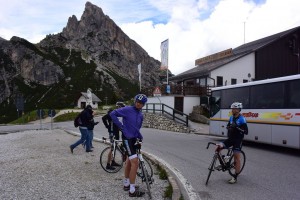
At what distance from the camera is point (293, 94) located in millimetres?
12656

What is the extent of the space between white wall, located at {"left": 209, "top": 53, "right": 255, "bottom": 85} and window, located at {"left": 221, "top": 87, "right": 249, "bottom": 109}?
70.5 feet

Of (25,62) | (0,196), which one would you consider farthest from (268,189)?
(25,62)

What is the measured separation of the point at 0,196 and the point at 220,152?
4819 millimetres

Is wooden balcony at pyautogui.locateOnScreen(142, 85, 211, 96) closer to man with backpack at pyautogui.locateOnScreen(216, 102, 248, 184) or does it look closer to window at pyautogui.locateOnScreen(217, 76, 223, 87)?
window at pyautogui.locateOnScreen(217, 76, 223, 87)

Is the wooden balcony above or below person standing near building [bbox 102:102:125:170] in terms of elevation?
above

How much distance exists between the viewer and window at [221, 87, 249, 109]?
15.6 meters

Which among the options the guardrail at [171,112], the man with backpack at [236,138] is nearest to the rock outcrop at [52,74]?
the guardrail at [171,112]

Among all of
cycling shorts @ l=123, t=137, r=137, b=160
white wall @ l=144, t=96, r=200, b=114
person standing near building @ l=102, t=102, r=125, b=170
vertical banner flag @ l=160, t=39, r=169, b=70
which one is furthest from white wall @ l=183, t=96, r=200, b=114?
cycling shorts @ l=123, t=137, r=137, b=160

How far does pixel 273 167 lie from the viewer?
32.8ft

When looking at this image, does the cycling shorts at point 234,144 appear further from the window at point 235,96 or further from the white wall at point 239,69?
the white wall at point 239,69

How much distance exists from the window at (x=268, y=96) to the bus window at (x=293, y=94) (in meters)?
0.38

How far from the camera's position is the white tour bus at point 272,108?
12586 millimetres

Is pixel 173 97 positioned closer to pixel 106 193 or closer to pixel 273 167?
pixel 273 167

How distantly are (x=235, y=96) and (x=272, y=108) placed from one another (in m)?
2.83
